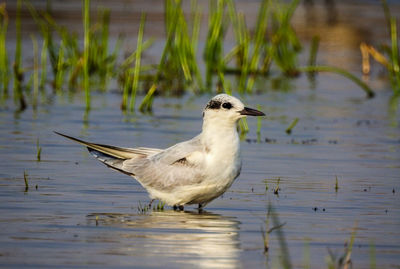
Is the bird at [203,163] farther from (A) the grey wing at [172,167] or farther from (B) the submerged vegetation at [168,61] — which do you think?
(B) the submerged vegetation at [168,61]

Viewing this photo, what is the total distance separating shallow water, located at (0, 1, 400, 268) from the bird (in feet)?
0.62

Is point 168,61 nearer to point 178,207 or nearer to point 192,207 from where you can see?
point 192,207

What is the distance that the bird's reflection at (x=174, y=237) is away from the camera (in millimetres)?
5758

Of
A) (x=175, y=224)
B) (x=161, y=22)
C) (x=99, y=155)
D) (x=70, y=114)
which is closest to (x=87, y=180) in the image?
(x=99, y=155)

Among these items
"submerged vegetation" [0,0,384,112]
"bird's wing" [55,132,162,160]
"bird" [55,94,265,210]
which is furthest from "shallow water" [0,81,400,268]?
"submerged vegetation" [0,0,384,112]

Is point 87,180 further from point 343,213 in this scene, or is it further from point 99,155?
point 343,213

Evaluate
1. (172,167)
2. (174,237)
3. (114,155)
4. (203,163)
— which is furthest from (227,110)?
(174,237)

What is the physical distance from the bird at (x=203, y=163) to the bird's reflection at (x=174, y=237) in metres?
0.19

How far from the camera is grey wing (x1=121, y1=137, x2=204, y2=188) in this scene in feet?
23.6

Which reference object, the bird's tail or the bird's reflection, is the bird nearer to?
the bird's tail

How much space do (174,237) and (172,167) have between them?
116 centimetres

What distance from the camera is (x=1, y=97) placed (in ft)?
45.1

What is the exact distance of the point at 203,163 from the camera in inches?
281

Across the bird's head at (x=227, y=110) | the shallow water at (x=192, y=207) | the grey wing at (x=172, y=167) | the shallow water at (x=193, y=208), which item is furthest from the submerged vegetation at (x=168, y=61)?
the bird's head at (x=227, y=110)
